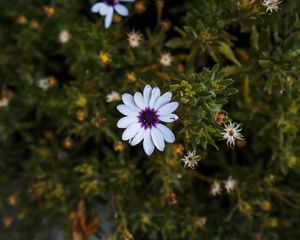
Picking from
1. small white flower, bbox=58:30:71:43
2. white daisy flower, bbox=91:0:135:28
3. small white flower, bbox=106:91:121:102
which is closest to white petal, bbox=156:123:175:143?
small white flower, bbox=106:91:121:102

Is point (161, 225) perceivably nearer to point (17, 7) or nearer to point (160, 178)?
point (160, 178)

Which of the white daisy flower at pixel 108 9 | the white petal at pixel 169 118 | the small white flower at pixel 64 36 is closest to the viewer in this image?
the white petal at pixel 169 118

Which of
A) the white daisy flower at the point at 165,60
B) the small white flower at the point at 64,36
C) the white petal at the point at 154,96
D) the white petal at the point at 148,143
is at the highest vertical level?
the small white flower at the point at 64,36

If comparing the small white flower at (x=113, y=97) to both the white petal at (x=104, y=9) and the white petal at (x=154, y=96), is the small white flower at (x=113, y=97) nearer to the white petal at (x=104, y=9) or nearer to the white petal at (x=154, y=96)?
the white petal at (x=104, y=9)

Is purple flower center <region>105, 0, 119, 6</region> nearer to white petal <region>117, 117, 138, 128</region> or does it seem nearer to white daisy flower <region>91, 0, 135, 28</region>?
white daisy flower <region>91, 0, 135, 28</region>

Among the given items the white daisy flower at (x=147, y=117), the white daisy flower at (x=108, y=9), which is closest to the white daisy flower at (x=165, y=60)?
the white daisy flower at (x=108, y=9)

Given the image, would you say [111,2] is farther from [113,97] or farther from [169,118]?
[169,118]
